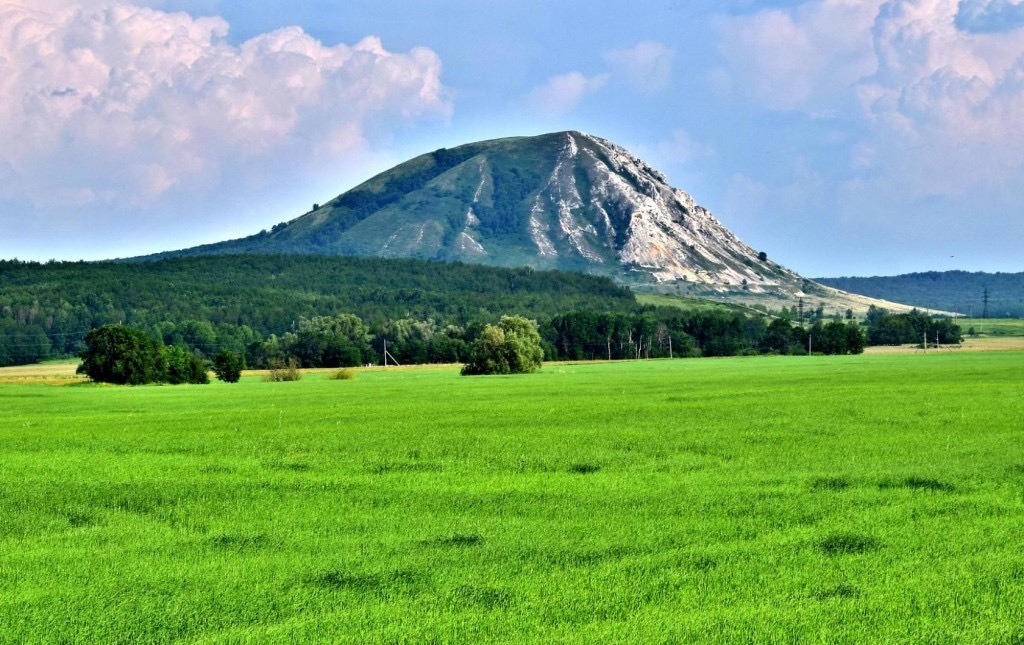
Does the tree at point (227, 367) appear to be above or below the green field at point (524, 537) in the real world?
above

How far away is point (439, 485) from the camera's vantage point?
73.7 ft

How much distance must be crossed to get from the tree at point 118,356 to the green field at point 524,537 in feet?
270

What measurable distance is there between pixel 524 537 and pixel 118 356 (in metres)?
105

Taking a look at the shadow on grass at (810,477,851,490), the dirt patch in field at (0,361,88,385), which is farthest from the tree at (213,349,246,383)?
the shadow on grass at (810,477,851,490)

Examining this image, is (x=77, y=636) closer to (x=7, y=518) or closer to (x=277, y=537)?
(x=277, y=537)

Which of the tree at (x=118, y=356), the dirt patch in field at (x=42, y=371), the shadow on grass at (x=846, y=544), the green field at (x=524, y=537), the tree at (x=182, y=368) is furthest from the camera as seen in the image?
the dirt patch in field at (x=42, y=371)

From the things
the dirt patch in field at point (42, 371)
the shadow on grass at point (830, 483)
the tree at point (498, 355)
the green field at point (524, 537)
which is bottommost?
the green field at point (524, 537)

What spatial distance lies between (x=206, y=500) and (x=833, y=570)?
12687mm

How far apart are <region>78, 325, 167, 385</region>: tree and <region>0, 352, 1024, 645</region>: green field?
82154 millimetres

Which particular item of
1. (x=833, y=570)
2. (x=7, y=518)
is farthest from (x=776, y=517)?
(x=7, y=518)

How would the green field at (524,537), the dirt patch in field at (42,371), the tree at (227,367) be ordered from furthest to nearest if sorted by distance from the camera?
the dirt patch in field at (42,371)
the tree at (227,367)
the green field at (524,537)

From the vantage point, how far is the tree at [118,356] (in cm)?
11100

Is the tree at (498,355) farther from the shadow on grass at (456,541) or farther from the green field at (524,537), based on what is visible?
the shadow on grass at (456,541)

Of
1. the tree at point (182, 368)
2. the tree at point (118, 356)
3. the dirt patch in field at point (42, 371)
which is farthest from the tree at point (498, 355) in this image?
the dirt patch in field at point (42, 371)
